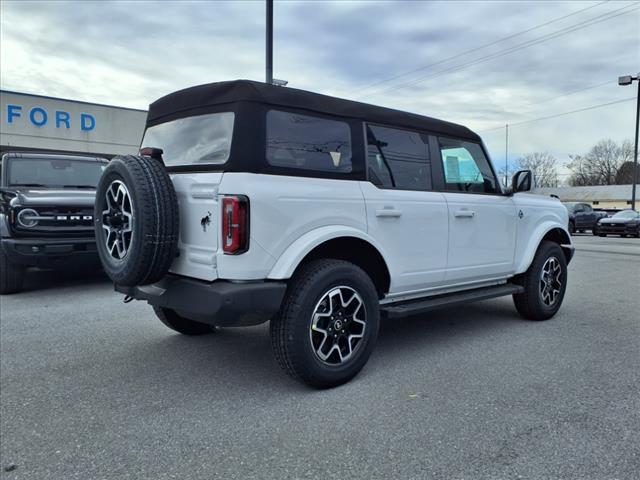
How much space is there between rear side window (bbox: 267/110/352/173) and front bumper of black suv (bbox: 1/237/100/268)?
14.6 feet

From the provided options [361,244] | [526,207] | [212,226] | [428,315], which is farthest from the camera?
[428,315]

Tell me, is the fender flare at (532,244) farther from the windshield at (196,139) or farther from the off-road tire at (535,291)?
the windshield at (196,139)

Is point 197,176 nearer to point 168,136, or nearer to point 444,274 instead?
point 168,136

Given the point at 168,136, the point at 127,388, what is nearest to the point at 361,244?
the point at 168,136

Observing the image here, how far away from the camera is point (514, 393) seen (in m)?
3.38

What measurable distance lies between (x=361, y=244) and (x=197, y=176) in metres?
1.29

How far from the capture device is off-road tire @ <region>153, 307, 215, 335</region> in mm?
4516

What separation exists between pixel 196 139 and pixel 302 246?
113 centimetres

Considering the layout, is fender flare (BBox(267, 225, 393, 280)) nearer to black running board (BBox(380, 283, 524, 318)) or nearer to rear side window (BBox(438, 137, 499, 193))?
black running board (BBox(380, 283, 524, 318))

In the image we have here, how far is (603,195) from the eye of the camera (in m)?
62.8

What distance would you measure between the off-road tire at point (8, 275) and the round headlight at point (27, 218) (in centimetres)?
53

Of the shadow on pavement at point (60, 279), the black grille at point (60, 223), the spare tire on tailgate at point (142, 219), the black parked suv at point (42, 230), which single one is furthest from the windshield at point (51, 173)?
the spare tire on tailgate at point (142, 219)

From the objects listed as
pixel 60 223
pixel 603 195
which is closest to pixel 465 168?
pixel 60 223

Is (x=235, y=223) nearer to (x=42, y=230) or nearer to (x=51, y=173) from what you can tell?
(x=42, y=230)
